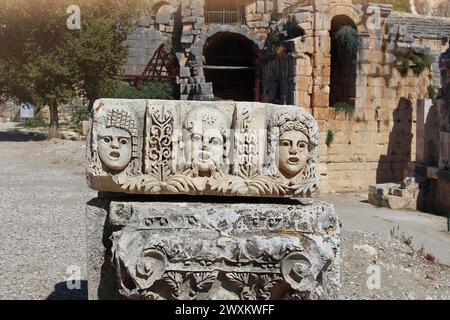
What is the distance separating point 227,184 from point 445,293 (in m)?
4.72

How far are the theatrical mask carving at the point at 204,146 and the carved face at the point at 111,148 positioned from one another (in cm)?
41

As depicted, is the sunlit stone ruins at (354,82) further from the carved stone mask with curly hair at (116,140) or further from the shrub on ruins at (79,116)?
the carved stone mask with curly hair at (116,140)

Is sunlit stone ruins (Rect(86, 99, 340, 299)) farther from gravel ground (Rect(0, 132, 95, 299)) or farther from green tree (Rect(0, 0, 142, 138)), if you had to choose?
green tree (Rect(0, 0, 142, 138))

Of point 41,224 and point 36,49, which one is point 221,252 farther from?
point 36,49

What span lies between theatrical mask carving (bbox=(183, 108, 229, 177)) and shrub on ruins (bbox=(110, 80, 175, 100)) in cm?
2257

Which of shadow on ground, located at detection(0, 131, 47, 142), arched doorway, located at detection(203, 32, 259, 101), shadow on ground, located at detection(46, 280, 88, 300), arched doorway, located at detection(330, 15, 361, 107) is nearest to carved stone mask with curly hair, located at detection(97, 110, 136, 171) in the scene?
shadow on ground, located at detection(46, 280, 88, 300)

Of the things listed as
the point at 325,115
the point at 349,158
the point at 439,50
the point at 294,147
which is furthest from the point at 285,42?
the point at 294,147

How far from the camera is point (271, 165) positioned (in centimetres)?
400

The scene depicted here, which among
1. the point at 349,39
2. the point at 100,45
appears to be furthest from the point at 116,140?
the point at 100,45

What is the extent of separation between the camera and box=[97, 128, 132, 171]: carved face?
3.95 meters

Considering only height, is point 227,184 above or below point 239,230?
above

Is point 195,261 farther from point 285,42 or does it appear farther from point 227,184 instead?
point 285,42

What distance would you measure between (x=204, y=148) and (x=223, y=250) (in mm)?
669
